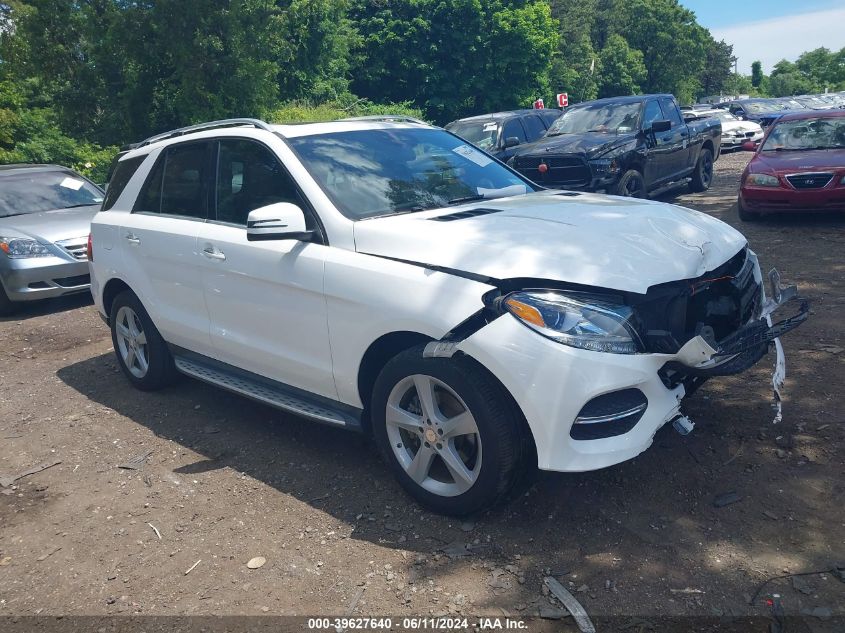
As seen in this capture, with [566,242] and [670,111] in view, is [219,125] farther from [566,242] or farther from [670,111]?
[670,111]

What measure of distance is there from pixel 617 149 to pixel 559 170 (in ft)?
2.84

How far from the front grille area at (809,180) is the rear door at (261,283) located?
790 cm

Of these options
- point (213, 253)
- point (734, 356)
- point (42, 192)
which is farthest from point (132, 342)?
point (42, 192)

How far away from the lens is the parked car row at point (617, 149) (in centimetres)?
1041

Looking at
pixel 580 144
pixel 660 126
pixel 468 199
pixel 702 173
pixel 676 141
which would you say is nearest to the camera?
pixel 468 199

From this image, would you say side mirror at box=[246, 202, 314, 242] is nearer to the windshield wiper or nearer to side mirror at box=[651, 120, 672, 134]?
the windshield wiper

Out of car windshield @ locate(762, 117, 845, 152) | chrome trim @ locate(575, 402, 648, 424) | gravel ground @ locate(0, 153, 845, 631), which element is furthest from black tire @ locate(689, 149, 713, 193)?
chrome trim @ locate(575, 402, 648, 424)

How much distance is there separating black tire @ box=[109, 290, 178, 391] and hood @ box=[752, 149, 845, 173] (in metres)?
8.31

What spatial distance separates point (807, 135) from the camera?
1083 centimetres

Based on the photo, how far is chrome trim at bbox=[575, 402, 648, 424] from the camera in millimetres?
3154

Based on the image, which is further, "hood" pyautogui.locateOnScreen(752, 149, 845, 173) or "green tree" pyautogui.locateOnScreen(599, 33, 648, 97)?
"green tree" pyautogui.locateOnScreen(599, 33, 648, 97)

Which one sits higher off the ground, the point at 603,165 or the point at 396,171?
the point at 396,171

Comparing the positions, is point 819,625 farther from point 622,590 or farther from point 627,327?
point 627,327

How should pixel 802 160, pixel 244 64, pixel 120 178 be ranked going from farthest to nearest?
pixel 244 64 < pixel 802 160 < pixel 120 178
